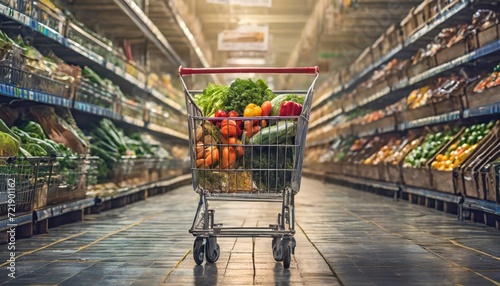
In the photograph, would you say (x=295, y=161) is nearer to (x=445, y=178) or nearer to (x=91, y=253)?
(x=91, y=253)

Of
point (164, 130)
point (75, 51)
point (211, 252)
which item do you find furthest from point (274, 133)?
point (164, 130)

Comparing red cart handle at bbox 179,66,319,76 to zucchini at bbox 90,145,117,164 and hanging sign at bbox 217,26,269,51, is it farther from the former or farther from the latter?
hanging sign at bbox 217,26,269,51

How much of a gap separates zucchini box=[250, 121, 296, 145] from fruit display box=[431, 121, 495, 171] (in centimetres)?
341

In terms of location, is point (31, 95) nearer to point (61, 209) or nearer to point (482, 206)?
point (61, 209)

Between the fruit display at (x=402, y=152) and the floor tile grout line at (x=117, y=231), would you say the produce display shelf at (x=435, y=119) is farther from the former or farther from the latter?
the floor tile grout line at (x=117, y=231)

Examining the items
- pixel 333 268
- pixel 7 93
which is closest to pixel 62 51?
pixel 7 93

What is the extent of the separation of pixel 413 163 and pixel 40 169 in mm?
5074

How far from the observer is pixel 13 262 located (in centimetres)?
362

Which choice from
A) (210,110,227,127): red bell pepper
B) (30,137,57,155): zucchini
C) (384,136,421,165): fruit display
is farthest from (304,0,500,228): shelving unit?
(30,137,57,155): zucchini

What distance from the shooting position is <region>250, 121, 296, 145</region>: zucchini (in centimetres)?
369

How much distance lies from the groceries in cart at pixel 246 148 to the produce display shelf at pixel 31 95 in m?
1.72

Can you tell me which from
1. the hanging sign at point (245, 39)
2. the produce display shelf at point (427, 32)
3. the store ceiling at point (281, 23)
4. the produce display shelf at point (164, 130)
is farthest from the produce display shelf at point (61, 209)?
the hanging sign at point (245, 39)

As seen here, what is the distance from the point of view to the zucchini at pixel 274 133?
3.69 m

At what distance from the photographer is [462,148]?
7.05 m
